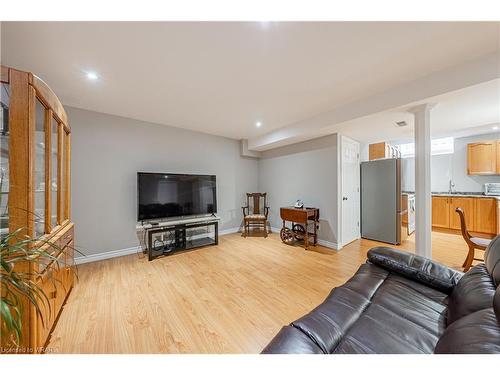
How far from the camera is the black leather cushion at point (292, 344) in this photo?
79cm

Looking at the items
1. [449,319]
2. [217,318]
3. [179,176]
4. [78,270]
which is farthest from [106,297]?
[449,319]

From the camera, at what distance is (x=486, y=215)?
3994 millimetres

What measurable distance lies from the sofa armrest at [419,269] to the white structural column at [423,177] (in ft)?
3.55

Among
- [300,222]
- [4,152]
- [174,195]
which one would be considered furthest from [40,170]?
[300,222]

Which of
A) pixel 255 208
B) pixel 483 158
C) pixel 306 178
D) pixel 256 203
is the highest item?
pixel 483 158

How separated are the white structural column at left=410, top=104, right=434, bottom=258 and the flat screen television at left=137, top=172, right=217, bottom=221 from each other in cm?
331

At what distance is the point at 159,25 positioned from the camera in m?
1.43

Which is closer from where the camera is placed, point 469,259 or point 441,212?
point 469,259

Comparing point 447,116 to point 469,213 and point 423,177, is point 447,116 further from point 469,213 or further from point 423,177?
point 469,213

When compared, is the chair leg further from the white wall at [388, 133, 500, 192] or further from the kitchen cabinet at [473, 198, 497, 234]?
the kitchen cabinet at [473, 198, 497, 234]

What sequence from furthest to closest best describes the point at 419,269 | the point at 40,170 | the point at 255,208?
the point at 255,208
the point at 40,170
the point at 419,269

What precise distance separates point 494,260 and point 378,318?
0.81 m

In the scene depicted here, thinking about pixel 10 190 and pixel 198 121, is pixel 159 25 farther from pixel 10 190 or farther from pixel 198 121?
pixel 198 121
